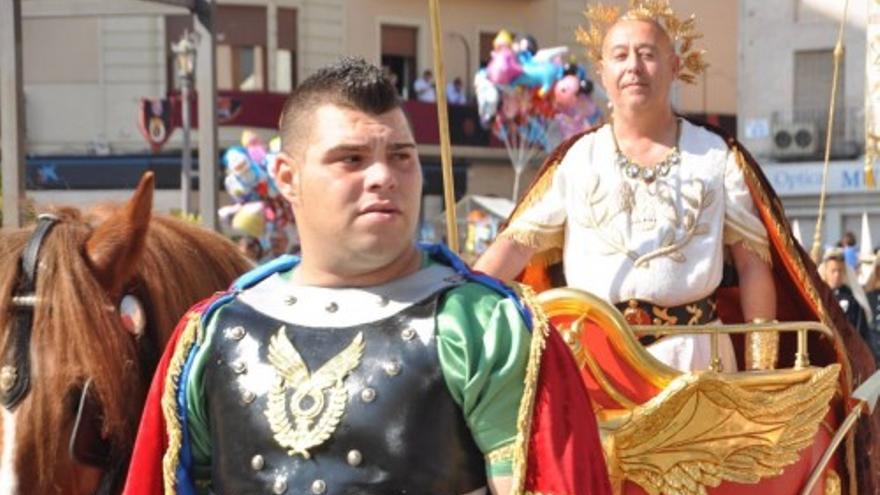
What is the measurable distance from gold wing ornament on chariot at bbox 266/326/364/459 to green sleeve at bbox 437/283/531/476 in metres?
0.15

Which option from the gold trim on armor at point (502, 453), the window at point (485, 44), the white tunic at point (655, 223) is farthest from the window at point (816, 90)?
the gold trim on armor at point (502, 453)

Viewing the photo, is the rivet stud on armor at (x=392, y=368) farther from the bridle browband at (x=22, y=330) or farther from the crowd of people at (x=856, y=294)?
the crowd of people at (x=856, y=294)

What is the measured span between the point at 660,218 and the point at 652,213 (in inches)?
1.3

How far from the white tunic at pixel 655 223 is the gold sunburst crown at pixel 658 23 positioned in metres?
0.21

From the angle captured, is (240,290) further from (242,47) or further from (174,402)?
(242,47)

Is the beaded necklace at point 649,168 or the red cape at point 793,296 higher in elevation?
the beaded necklace at point 649,168

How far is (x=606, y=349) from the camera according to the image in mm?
4730

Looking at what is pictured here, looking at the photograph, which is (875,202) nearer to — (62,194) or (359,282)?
(62,194)

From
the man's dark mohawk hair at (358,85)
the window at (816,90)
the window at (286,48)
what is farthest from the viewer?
the window at (816,90)

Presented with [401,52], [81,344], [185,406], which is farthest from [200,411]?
[401,52]

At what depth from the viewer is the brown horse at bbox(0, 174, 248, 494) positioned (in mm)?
3463

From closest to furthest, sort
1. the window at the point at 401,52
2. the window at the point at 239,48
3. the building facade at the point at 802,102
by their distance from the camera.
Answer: the window at the point at 239,48 < the window at the point at 401,52 < the building facade at the point at 802,102

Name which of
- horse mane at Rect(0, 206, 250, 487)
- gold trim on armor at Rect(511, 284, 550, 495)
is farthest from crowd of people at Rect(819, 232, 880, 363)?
gold trim on armor at Rect(511, 284, 550, 495)

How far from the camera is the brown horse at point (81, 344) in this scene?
346cm
